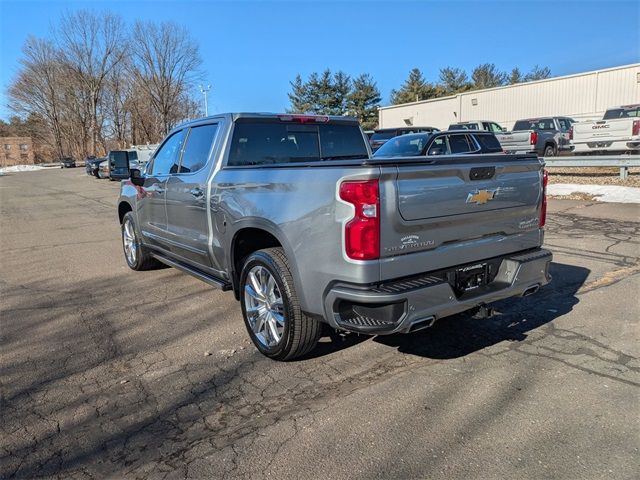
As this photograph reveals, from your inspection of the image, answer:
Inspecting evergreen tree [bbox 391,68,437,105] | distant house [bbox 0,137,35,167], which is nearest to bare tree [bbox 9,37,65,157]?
distant house [bbox 0,137,35,167]

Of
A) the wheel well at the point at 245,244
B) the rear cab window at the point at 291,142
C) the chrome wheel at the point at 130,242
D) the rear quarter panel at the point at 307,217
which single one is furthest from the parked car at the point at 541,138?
the rear quarter panel at the point at 307,217

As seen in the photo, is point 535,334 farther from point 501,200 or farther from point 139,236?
point 139,236

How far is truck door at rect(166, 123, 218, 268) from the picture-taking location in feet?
15.5

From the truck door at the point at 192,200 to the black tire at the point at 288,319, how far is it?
44.2 inches

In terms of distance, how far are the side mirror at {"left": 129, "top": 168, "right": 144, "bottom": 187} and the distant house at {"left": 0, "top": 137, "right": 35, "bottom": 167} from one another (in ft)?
301

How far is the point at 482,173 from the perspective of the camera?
3.51m

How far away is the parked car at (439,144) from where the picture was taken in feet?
41.2

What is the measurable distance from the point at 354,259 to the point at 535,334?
2.15 m

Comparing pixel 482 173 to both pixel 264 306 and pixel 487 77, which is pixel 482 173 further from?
pixel 487 77

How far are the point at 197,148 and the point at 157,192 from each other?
1.02m

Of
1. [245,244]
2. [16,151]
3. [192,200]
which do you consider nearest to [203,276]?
[192,200]

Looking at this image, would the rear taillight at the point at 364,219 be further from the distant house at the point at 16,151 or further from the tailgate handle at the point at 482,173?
the distant house at the point at 16,151

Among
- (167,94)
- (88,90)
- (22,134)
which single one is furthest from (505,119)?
(22,134)

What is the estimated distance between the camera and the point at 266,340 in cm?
391
